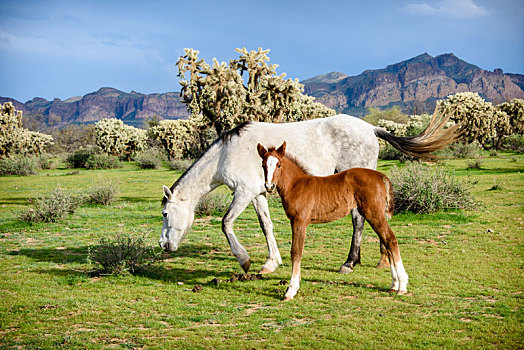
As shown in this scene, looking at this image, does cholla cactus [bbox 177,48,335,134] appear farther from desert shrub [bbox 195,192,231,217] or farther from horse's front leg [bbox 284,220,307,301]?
horse's front leg [bbox 284,220,307,301]

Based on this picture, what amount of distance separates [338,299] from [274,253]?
2.18 meters

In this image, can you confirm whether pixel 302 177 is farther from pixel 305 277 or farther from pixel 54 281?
pixel 54 281

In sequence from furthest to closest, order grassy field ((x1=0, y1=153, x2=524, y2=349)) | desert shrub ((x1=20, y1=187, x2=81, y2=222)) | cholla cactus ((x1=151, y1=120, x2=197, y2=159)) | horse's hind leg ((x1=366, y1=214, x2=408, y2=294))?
cholla cactus ((x1=151, y1=120, x2=197, y2=159)) < desert shrub ((x1=20, y1=187, x2=81, y2=222)) < horse's hind leg ((x1=366, y1=214, x2=408, y2=294)) < grassy field ((x1=0, y1=153, x2=524, y2=349))

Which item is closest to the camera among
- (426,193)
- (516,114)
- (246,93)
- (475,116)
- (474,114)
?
(426,193)

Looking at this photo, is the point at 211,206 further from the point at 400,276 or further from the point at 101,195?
the point at 400,276

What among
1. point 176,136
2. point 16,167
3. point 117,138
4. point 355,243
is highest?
point 176,136

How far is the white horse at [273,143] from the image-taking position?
24.9 ft

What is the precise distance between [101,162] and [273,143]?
39286 mm

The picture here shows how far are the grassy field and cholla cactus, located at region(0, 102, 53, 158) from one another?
37.7 metres

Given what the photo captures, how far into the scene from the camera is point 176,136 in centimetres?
4650

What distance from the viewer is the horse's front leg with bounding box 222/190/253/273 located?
23.4ft

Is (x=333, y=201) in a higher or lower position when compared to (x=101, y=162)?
lower

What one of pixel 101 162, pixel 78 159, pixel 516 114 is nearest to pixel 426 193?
pixel 101 162

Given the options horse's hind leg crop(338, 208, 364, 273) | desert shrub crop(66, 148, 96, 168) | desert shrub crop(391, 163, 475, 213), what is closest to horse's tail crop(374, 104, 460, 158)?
horse's hind leg crop(338, 208, 364, 273)
